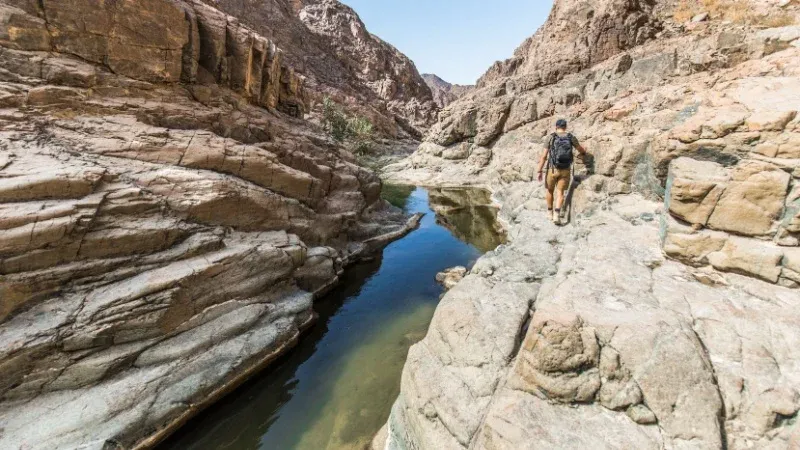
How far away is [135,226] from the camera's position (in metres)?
9.38

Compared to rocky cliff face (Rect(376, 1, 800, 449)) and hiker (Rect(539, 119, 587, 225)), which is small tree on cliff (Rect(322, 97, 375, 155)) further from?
rocky cliff face (Rect(376, 1, 800, 449))

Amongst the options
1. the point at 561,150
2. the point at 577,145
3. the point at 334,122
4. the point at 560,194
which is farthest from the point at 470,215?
the point at 334,122

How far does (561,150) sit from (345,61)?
10437 centimetres

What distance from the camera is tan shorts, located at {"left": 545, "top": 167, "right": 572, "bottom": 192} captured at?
35.6 feet

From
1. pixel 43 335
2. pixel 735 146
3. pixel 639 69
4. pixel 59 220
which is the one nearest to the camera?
pixel 735 146

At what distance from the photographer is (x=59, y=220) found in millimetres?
8164

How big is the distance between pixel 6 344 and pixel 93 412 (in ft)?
7.47

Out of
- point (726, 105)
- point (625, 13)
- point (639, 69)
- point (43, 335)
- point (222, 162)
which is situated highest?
point (625, 13)

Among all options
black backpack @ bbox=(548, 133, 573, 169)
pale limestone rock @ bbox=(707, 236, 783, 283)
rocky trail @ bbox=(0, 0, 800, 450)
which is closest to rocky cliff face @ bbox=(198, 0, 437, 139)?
rocky trail @ bbox=(0, 0, 800, 450)

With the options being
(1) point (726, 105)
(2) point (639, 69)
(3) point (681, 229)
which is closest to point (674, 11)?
(2) point (639, 69)

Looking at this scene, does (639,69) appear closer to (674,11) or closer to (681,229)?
(674,11)

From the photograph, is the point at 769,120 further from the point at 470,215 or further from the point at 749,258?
the point at 470,215

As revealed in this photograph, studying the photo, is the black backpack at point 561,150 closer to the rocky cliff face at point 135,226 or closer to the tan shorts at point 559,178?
the tan shorts at point 559,178

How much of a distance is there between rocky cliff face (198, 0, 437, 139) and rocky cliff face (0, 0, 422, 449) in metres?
62.3
